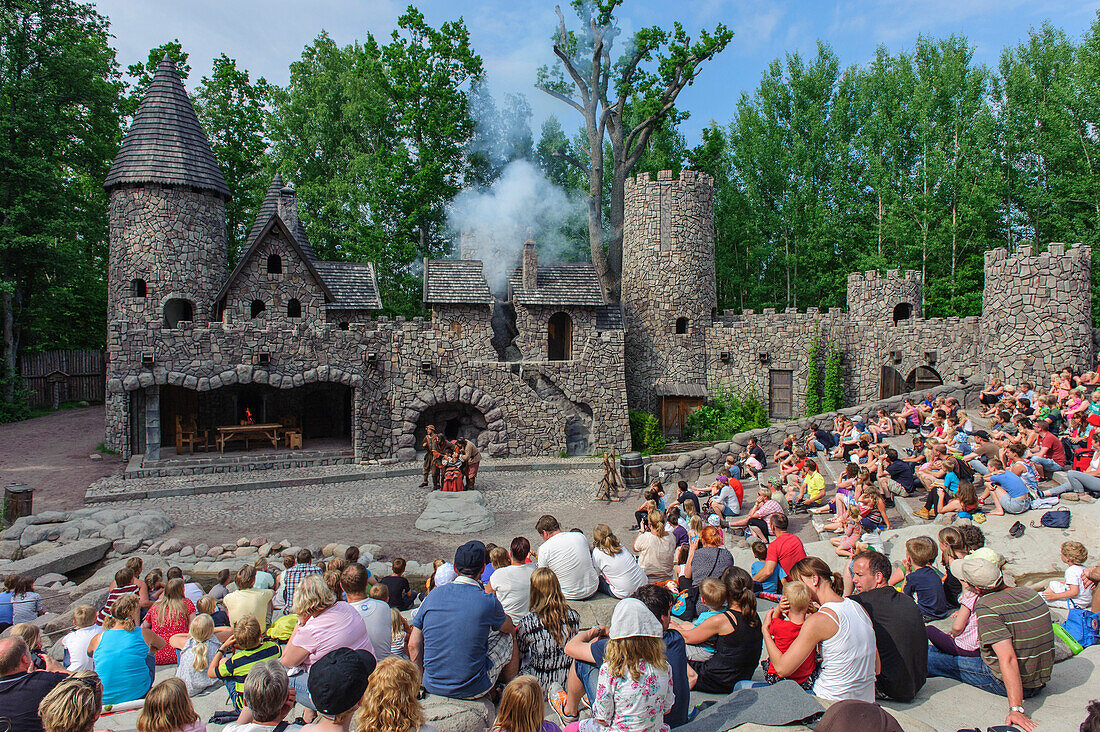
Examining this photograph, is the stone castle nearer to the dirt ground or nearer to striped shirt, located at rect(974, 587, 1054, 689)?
the dirt ground

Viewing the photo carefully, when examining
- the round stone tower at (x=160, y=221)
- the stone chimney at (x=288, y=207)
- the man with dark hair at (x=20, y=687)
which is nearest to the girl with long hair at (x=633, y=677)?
the man with dark hair at (x=20, y=687)

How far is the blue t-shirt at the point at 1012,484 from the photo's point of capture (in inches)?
388

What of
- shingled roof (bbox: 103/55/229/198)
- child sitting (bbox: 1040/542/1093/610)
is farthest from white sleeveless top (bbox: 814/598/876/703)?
shingled roof (bbox: 103/55/229/198)

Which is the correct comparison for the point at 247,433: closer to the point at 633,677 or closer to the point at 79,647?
the point at 79,647

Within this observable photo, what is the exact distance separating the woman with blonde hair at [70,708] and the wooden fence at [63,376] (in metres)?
29.9

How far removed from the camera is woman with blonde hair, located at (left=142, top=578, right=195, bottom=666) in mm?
6988

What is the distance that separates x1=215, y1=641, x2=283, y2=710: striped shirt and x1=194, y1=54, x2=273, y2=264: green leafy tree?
2884 cm

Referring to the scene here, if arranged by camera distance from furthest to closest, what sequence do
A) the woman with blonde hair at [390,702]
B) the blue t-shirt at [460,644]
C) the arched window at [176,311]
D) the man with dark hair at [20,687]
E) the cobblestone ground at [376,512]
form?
1. the arched window at [176,311]
2. the cobblestone ground at [376,512]
3. the blue t-shirt at [460,644]
4. the man with dark hair at [20,687]
5. the woman with blonde hair at [390,702]

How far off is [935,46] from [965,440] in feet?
85.6

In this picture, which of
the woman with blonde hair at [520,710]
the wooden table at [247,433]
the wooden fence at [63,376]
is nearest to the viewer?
the woman with blonde hair at [520,710]

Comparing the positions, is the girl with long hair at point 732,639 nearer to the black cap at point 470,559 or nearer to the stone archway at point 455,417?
the black cap at point 470,559

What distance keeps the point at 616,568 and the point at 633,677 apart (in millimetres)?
3111

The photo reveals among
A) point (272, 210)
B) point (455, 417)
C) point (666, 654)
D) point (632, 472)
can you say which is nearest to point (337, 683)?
point (666, 654)

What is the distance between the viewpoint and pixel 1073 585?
6328 millimetres
